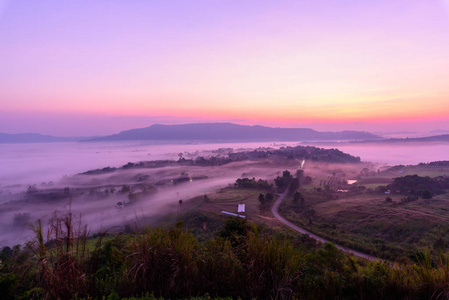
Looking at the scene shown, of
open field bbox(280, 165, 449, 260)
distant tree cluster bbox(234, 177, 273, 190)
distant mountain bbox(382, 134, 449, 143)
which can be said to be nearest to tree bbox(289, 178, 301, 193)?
distant tree cluster bbox(234, 177, 273, 190)

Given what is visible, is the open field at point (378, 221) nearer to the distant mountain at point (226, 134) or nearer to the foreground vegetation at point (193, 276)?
the foreground vegetation at point (193, 276)

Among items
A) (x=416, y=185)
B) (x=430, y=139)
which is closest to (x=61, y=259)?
(x=416, y=185)

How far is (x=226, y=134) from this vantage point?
583 ft

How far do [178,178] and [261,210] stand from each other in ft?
A: 136

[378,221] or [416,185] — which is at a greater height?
[416,185]

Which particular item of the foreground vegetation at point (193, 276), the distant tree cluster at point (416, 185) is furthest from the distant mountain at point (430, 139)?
the foreground vegetation at point (193, 276)

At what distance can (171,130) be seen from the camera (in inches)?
6575

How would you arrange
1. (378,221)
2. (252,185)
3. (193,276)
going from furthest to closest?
(252,185) < (378,221) < (193,276)

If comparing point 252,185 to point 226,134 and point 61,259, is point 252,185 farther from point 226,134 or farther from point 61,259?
point 226,134

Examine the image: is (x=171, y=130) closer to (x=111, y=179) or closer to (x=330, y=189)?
(x=111, y=179)

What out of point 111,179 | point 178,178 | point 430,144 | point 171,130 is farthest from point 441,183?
point 171,130

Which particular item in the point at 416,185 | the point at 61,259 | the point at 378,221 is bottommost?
the point at 378,221

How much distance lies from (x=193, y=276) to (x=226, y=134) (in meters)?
174

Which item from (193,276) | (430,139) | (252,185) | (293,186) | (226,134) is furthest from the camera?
(226,134)
